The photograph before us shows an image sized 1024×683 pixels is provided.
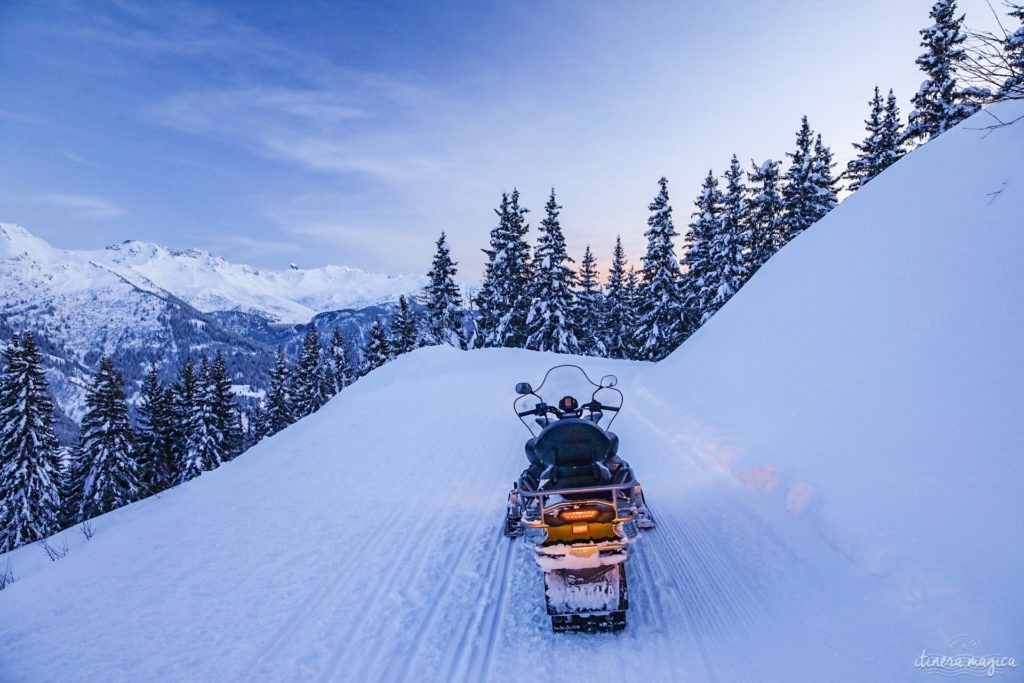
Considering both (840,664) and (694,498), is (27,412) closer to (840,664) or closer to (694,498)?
(694,498)

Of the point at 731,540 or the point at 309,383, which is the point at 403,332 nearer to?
the point at 309,383

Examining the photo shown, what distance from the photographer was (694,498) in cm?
665

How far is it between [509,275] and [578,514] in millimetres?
31746

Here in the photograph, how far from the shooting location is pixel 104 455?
27.4 metres

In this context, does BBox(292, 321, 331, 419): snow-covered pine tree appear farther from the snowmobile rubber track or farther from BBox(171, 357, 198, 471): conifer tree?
the snowmobile rubber track

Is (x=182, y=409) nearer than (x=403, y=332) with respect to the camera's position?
Yes

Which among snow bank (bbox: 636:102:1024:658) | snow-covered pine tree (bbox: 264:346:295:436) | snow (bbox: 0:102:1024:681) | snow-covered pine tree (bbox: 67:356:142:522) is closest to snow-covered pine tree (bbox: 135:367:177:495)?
snow-covered pine tree (bbox: 67:356:142:522)

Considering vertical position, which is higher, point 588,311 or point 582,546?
point 588,311

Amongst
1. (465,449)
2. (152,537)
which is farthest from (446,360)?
(152,537)

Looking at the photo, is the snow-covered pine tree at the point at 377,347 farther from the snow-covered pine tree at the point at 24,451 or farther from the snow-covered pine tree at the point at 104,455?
the snow-covered pine tree at the point at 24,451

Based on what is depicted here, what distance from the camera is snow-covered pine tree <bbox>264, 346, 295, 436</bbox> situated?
134 feet

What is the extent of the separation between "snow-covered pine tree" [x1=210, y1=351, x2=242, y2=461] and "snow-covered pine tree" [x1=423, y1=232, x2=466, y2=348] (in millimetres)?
16732

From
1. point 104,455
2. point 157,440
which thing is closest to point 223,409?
point 157,440

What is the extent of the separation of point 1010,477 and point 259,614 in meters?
6.47
